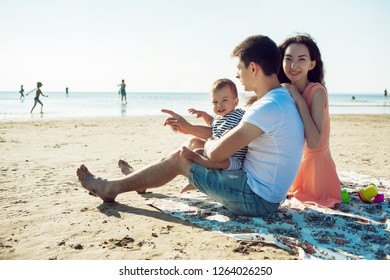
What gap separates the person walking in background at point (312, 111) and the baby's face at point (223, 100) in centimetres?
67

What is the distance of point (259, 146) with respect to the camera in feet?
10.7

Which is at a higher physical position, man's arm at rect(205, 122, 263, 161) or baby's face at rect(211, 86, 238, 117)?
baby's face at rect(211, 86, 238, 117)

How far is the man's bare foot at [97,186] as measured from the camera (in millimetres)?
4160

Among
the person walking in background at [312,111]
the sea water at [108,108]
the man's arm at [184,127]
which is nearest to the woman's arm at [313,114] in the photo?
the person walking in background at [312,111]

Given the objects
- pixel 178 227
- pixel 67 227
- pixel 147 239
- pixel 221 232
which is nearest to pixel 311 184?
pixel 221 232

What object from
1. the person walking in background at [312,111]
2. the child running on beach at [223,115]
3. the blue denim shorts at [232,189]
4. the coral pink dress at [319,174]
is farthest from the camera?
the coral pink dress at [319,174]

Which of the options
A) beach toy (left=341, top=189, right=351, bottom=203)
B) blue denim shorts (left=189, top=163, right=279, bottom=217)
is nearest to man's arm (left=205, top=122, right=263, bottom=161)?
blue denim shorts (left=189, top=163, right=279, bottom=217)

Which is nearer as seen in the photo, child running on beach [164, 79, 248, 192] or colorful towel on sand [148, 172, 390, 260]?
colorful towel on sand [148, 172, 390, 260]

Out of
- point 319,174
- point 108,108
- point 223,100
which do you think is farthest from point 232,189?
point 108,108

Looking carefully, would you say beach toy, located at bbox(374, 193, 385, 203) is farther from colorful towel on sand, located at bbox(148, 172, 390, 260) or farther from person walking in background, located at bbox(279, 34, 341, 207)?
person walking in background, located at bbox(279, 34, 341, 207)

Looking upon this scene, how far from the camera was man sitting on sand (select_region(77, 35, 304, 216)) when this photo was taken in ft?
10.2

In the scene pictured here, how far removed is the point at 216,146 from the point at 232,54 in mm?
904

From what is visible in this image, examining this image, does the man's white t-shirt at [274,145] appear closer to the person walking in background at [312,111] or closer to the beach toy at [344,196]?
the person walking in background at [312,111]

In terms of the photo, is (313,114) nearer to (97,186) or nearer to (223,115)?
(223,115)
